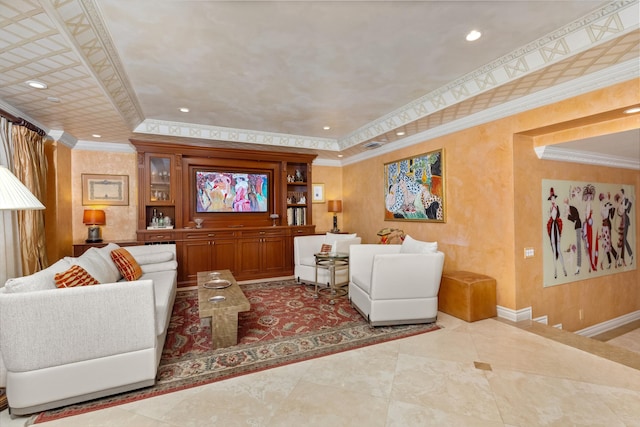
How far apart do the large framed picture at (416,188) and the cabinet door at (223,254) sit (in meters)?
2.97

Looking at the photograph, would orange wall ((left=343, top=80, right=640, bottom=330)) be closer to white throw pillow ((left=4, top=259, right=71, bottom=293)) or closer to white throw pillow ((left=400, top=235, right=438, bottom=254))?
white throw pillow ((left=400, top=235, right=438, bottom=254))

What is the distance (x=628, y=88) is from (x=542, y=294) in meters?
2.42

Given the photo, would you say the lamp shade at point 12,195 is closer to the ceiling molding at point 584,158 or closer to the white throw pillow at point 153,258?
the white throw pillow at point 153,258

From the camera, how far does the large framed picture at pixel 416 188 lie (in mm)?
4230

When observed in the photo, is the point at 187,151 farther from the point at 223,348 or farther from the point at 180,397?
the point at 180,397

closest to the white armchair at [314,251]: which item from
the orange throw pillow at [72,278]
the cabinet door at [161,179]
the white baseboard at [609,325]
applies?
the cabinet door at [161,179]

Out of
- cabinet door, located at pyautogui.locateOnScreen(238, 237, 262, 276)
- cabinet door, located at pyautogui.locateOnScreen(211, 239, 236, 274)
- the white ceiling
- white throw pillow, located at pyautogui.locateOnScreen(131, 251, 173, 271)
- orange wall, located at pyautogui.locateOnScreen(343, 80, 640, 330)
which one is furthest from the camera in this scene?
cabinet door, located at pyautogui.locateOnScreen(238, 237, 262, 276)

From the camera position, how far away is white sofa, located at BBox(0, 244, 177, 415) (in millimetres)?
1790

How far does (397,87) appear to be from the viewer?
3.32 m

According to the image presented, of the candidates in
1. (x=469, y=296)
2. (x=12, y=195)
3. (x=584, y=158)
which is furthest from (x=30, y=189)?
(x=584, y=158)

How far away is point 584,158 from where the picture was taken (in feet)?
12.7

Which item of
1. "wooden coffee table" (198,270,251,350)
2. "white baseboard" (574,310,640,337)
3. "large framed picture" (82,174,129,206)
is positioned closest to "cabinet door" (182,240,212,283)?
"large framed picture" (82,174,129,206)

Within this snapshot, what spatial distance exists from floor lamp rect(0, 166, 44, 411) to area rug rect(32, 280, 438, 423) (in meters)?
0.96

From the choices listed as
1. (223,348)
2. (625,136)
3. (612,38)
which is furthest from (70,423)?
(625,136)
